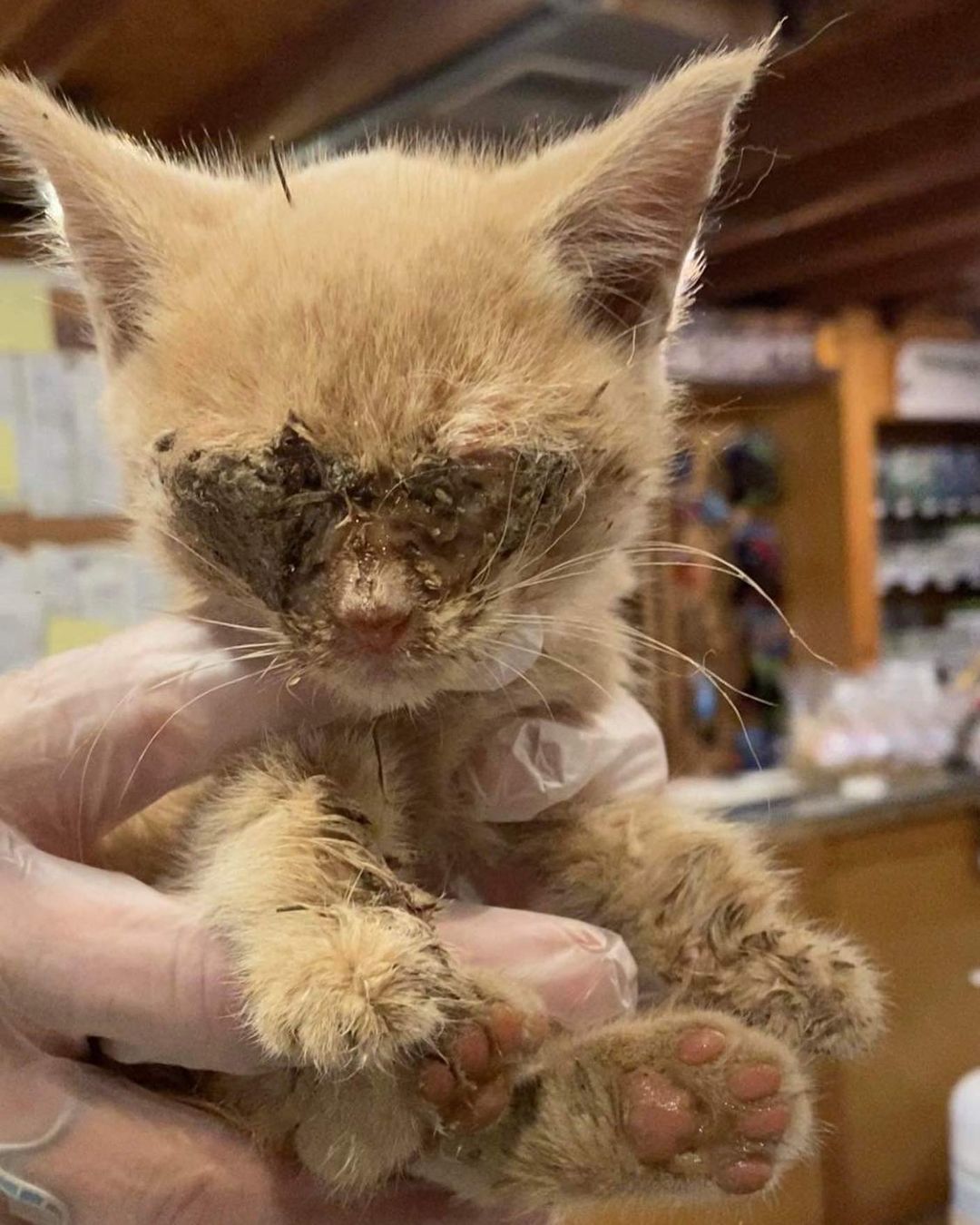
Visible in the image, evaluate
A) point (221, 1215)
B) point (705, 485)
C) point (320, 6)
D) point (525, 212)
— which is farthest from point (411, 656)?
point (705, 485)

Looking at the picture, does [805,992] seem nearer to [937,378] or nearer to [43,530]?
[43,530]

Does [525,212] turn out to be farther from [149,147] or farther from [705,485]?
[705,485]

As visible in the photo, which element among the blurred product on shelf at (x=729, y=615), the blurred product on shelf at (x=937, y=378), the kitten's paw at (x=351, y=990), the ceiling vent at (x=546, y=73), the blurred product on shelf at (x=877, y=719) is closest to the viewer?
the kitten's paw at (x=351, y=990)

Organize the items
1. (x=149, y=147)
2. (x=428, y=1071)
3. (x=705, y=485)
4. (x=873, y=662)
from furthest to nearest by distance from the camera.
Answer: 1. (x=873, y=662)
2. (x=705, y=485)
3. (x=149, y=147)
4. (x=428, y=1071)

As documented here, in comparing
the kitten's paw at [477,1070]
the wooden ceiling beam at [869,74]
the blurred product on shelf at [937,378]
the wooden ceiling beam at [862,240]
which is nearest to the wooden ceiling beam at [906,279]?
the wooden ceiling beam at [862,240]

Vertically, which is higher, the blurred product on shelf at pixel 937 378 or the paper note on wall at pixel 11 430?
the blurred product on shelf at pixel 937 378

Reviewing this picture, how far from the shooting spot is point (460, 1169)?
0.70 metres

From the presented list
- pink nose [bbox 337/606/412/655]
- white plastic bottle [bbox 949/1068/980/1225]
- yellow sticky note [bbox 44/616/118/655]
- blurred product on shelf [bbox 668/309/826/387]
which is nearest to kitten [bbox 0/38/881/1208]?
pink nose [bbox 337/606/412/655]

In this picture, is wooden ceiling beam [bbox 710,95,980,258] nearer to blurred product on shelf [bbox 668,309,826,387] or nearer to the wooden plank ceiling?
the wooden plank ceiling

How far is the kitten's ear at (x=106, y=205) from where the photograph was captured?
2.23 ft

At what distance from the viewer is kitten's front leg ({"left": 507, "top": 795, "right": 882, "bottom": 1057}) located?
0.76m

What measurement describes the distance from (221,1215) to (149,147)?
80 cm

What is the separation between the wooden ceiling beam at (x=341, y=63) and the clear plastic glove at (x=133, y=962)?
455 mm

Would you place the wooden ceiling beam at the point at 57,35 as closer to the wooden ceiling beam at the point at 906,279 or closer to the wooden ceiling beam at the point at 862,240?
the wooden ceiling beam at the point at 862,240
